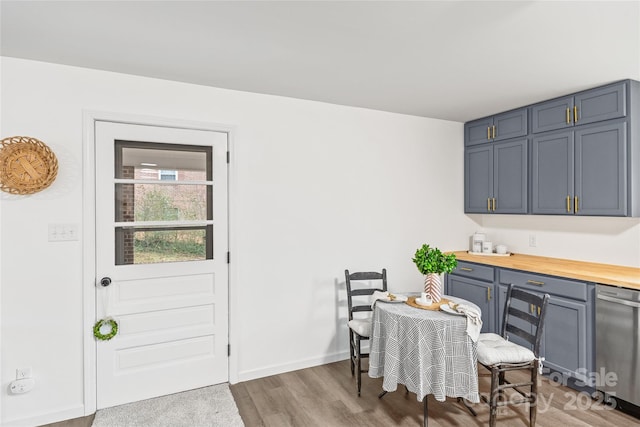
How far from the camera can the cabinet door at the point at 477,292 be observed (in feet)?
11.8

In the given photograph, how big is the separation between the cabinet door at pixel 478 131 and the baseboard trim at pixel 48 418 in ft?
14.7

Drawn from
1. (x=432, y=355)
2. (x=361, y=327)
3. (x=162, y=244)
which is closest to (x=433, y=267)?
(x=432, y=355)

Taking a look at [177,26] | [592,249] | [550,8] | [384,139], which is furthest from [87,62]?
[592,249]

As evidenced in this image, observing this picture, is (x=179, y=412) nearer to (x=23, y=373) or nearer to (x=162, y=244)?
(x=23, y=373)

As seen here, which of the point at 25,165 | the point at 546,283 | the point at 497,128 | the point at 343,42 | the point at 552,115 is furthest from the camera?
the point at 497,128

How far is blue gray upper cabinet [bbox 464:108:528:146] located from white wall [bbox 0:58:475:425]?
0.16m

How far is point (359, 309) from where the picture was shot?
10.7 ft

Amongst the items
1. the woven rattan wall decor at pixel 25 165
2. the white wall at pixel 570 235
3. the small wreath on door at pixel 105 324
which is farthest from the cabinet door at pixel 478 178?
the woven rattan wall decor at pixel 25 165

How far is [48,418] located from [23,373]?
14.5 inches

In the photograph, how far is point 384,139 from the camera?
149 inches

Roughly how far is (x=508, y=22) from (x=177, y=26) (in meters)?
1.86

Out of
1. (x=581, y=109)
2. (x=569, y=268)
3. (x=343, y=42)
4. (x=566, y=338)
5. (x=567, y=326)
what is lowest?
(x=566, y=338)

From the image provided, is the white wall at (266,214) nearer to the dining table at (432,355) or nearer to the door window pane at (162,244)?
the door window pane at (162,244)

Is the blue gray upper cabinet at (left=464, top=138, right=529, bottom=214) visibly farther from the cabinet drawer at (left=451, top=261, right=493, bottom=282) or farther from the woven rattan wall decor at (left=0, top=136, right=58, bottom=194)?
the woven rattan wall decor at (left=0, top=136, right=58, bottom=194)
